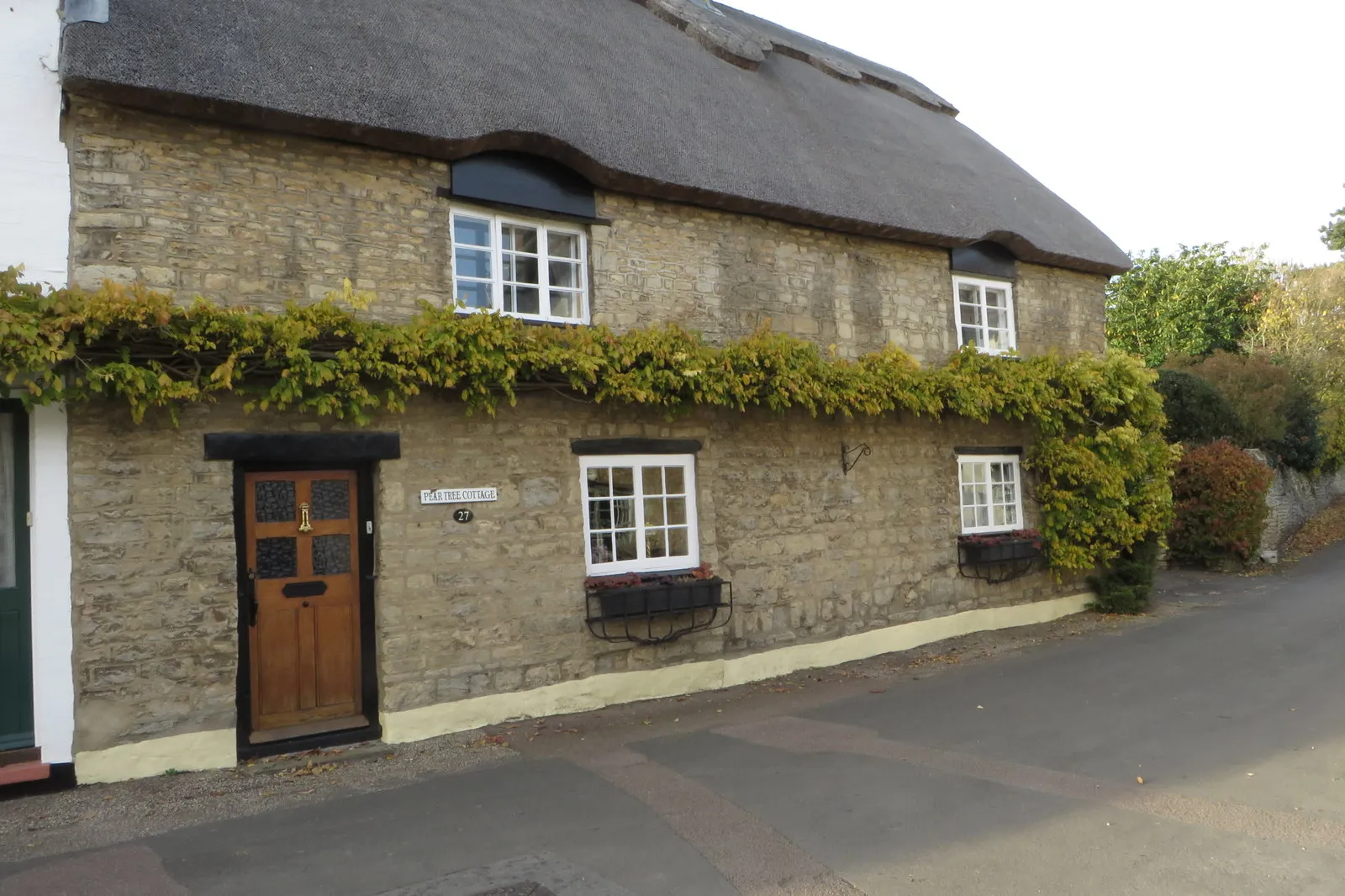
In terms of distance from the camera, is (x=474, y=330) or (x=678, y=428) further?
(x=678, y=428)

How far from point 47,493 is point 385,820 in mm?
3102

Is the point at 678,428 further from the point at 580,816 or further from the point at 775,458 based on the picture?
the point at 580,816

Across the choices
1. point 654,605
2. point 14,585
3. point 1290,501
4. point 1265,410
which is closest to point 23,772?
point 14,585

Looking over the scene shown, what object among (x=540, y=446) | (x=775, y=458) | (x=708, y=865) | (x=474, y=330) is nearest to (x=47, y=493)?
(x=474, y=330)

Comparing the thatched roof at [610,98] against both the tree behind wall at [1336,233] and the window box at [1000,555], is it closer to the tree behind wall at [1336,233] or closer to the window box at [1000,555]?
the window box at [1000,555]

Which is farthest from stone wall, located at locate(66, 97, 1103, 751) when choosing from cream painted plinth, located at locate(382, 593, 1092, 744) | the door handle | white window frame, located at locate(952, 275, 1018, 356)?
white window frame, located at locate(952, 275, 1018, 356)

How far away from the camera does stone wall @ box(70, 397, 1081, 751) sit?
6.25m

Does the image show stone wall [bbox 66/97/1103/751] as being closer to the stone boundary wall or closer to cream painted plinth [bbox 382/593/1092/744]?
cream painted plinth [bbox 382/593/1092/744]

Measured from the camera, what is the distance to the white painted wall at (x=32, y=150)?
611cm

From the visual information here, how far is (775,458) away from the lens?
956 cm

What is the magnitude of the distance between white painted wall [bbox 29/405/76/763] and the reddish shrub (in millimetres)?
15885

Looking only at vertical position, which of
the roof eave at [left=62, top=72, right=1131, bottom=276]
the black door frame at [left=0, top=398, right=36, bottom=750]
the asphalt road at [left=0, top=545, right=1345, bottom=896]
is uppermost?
the roof eave at [left=62, top=72, right=1131, bottom=276]

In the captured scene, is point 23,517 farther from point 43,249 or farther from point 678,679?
point 678,679

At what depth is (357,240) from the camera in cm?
731
